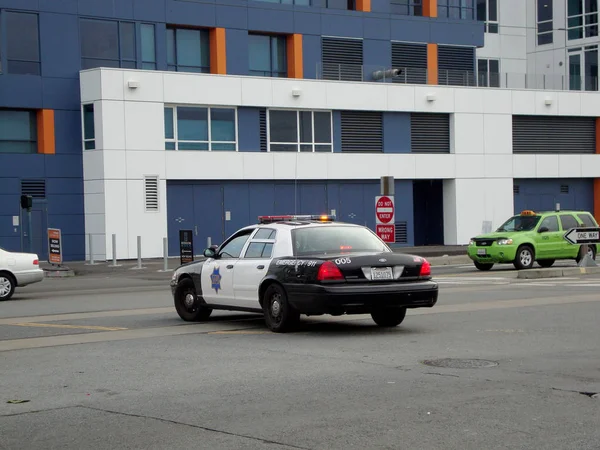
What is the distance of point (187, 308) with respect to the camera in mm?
16422

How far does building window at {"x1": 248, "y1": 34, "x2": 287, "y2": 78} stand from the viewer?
147 ft

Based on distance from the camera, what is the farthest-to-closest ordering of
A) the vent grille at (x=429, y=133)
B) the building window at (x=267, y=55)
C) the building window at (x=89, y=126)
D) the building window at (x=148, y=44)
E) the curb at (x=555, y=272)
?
the vent grille at (x=429, y=133), the building window at (x=267, y=55), the building window at (x=148, y=44), the building window at (x=89, y=126), the curb at (x=555, y=272)

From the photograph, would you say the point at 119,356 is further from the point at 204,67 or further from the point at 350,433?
the point at 204,67

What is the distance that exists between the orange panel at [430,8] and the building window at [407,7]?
25cm

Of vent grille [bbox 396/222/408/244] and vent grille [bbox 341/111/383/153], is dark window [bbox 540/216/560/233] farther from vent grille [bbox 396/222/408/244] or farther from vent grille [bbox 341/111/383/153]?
vent grille [bbox 396/222/408/244]

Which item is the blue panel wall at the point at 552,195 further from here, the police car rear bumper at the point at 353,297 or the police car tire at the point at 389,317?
the police car rear bumper at the point at 353,297

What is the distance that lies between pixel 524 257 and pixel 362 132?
18.1 meters

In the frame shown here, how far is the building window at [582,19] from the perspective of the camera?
182ft

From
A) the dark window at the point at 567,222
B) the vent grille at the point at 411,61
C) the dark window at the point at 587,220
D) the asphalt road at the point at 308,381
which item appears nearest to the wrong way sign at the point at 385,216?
the dark window at the point at 567,222

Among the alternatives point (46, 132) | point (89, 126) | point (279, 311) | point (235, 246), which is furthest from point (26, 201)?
point (279, 311)

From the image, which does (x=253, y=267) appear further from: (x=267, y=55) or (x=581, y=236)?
(x=267, y=55)

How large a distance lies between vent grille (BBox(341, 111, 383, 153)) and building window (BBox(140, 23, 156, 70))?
Answer: 867 centimetres

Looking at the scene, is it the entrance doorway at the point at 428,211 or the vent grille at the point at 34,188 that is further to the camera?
the entrance doorway at the point at 428,211

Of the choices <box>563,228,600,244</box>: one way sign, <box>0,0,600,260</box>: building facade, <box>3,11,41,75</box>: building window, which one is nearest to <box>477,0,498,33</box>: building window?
<box>0,0,600,260</box>: building facade
